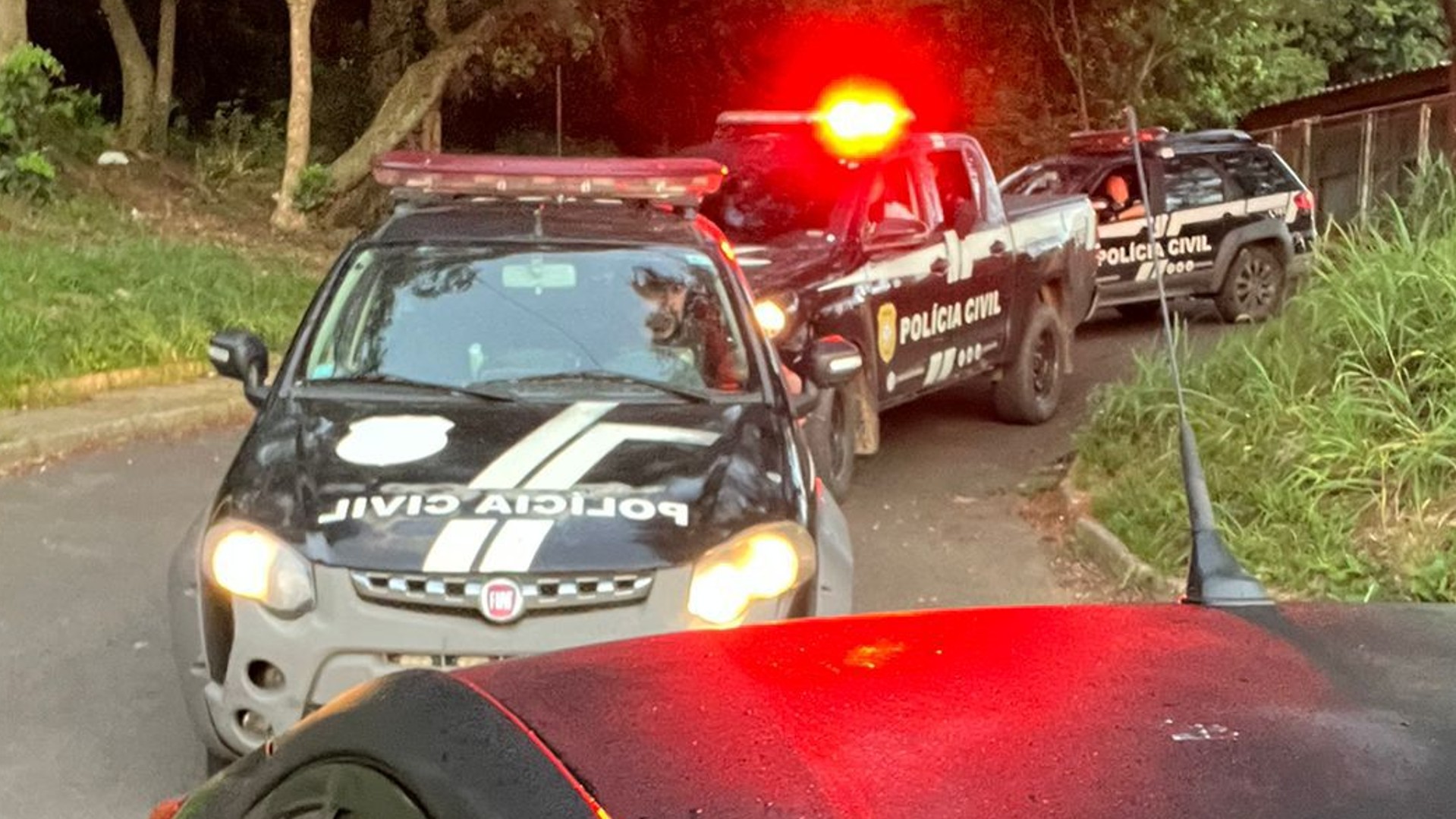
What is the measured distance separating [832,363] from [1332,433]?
8.63 ft

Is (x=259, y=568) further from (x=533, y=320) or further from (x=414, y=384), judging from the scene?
(x=533, y=320)

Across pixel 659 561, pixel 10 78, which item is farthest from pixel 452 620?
pixel 10 78

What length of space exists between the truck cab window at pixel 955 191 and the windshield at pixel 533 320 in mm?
4406

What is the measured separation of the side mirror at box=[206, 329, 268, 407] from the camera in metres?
5.52

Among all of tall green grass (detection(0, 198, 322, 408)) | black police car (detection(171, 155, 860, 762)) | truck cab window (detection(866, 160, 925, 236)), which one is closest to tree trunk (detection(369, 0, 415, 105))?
tall green grass (detection(0, 198, 322, 408))

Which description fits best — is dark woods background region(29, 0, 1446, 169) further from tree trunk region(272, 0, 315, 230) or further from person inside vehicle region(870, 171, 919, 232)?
person inside vehicle region(870, 171, 919, 232)

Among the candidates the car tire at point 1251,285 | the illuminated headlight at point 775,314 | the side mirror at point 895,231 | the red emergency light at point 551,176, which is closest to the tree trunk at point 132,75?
the car tire at point 1251,285

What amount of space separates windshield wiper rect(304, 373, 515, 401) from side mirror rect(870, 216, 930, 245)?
160 inches

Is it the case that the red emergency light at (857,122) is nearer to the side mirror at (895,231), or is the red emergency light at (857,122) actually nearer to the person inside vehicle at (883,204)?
the person inside vehicle at (883,204)

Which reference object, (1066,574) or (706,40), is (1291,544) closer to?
(1066,574)

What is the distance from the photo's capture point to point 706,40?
26.5m

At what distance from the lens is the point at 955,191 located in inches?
404

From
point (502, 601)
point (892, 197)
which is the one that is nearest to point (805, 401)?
point (502, 601)

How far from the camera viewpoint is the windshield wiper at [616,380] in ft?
17.3
